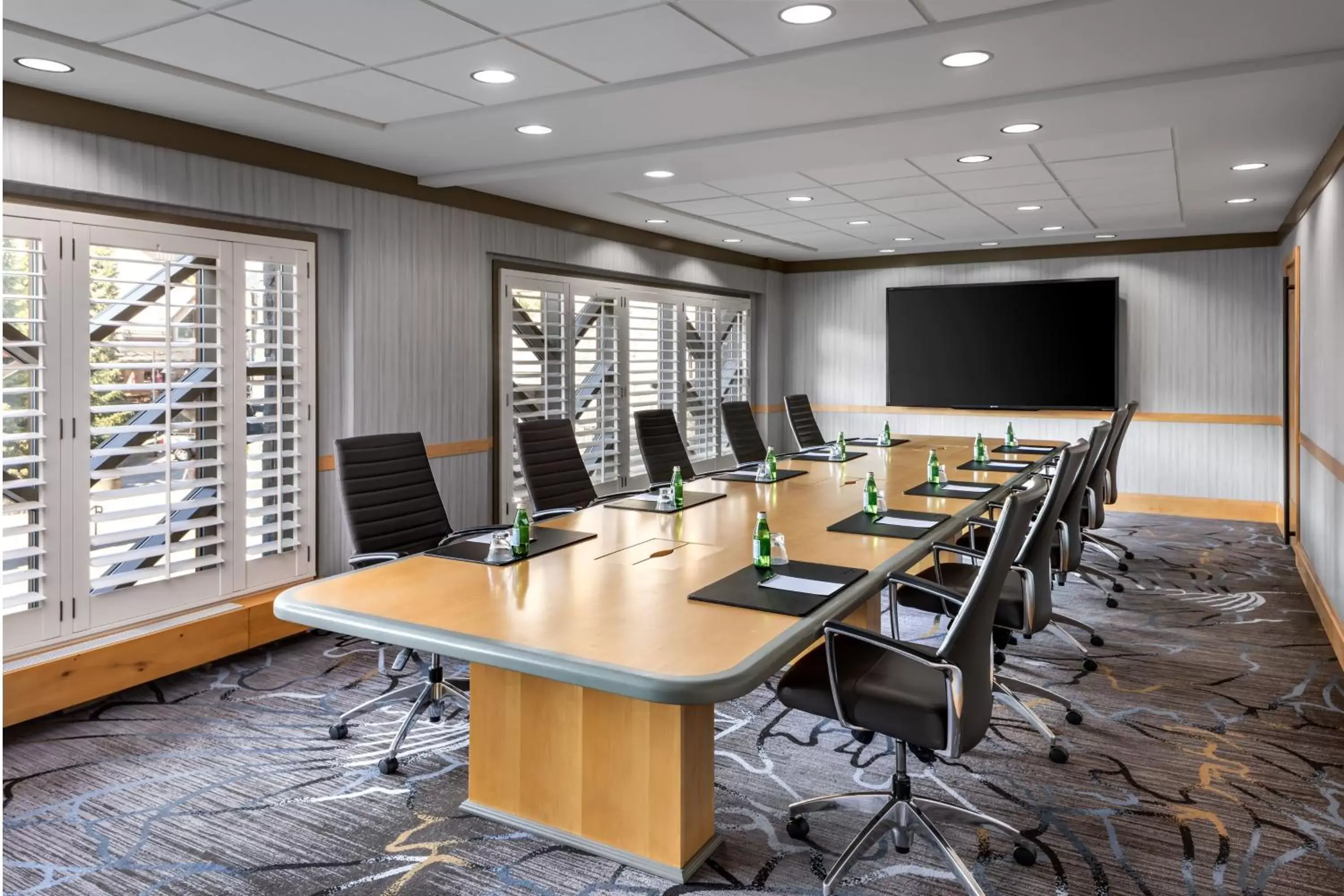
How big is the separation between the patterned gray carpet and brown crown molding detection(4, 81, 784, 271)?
248 cm

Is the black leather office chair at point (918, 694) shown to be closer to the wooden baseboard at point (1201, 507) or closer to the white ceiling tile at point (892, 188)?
the white ceiling tile at point (892, 188)

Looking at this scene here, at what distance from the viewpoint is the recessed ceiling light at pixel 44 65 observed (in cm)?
349

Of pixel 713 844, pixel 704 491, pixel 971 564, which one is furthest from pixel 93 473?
pixel 971 564

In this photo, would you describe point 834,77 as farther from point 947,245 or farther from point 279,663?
point 947,245

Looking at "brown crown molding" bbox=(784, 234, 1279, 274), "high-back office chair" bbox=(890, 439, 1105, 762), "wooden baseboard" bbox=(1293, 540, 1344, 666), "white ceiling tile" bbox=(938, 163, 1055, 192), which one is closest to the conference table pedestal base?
"high-back office chair" bbox=(890, 439, 1105, 762)

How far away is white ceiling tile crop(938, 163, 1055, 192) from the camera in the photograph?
222 inches

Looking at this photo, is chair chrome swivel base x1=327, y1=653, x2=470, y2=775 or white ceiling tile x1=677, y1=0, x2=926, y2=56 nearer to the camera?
white ceiling tile x1=677, y1=0, x2=926, y2=56

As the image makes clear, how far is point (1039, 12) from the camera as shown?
313 centimetres

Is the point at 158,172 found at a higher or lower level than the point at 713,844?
higher

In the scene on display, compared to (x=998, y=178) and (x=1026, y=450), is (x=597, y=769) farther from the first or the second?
(x=1026, y=450)

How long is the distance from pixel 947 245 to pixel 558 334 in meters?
4.35

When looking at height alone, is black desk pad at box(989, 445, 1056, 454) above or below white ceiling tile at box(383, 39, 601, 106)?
below

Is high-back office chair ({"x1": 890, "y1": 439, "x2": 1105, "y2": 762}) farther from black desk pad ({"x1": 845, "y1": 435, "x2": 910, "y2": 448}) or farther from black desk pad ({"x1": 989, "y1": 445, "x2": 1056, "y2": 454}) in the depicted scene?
black desk pad ({"x1": 845, "y1": 435, "x2": 910, "y2": 448})

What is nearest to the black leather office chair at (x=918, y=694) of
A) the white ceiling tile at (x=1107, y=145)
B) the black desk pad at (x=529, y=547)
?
the black desk pad at (x=529, y=547)
